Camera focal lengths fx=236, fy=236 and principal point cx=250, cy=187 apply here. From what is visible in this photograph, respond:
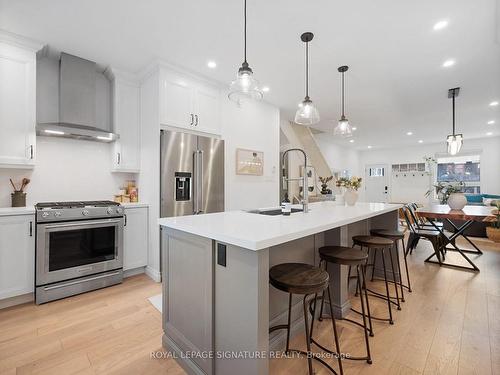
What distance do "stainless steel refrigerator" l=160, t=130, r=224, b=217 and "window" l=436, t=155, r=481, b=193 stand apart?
8.93m

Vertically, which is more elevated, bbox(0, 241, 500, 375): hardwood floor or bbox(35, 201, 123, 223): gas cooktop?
bbox(35, 201, 123, 223): gas cooktop

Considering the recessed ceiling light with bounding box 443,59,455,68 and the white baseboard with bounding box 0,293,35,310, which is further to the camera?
the recessed ceiling light with bounding box 443,59,455,68

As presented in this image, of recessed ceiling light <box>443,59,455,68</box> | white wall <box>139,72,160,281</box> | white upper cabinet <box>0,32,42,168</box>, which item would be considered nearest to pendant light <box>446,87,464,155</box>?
recessed ceiling light <box>443,59,455,68</box>

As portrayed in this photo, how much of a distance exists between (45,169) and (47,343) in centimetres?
206

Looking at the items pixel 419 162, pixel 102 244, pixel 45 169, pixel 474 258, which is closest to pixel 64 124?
pixel 45 169

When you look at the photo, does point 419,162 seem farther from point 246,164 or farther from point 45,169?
point 45,169

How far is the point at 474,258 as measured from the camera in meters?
3.85

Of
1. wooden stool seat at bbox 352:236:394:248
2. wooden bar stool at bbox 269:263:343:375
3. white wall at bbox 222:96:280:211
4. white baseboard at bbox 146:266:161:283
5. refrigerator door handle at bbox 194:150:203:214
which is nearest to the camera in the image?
wooden bar stool at bbox 269:263:343:375

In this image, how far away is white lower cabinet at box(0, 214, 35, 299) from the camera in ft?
7.32

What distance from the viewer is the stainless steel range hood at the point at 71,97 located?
283cm

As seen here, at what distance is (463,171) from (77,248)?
35.7 ft

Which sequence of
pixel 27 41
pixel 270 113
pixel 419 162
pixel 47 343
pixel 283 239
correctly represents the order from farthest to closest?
pixel 419 162 < pixel 270 113 < pixel 27 41 < pixel 47 343 < pixel 283 239

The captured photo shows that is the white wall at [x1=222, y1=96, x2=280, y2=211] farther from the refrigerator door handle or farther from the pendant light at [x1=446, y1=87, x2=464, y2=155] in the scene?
the pendant light at [x1=446, y1=87, x2=464, y2=155]

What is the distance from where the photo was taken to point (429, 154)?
8.78 metres
